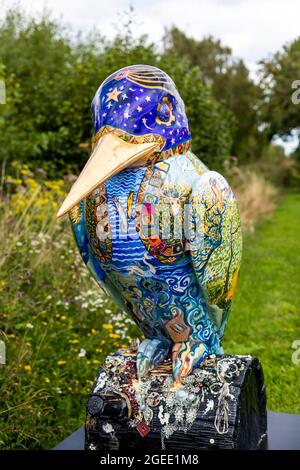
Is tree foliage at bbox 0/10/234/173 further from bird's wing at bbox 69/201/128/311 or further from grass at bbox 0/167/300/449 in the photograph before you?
bird's wing at bbox 69/201/128/311

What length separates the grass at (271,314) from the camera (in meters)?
3.95

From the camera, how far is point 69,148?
7.23 meters

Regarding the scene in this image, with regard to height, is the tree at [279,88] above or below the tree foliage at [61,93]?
above

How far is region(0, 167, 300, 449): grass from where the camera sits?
3084mm

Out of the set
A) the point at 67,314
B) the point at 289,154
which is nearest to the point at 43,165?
the point at 67,314

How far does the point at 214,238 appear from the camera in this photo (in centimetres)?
209

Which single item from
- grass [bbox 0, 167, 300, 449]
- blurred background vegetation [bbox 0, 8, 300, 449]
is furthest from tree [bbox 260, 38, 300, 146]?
grass [bbox 0, 167, 300, 449]

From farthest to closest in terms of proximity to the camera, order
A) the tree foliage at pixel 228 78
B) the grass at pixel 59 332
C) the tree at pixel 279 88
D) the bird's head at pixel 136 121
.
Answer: the tree at pixel 279 88 < the tree foliage at pixel 228 78 < the grass at pixel 59 332 < the bird's head at pixel 136 121

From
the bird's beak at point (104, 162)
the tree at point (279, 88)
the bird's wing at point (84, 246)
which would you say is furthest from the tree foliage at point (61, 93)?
the tree at point (279, 88)

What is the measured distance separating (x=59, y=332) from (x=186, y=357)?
5.20ft

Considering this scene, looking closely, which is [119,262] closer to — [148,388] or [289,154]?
[148,388]

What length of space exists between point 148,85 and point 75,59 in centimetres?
711

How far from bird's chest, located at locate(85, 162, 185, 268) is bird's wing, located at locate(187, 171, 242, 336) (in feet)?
0.21

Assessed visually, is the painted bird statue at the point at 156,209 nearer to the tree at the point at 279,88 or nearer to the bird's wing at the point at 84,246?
the bird's wing at the point at 84,246
